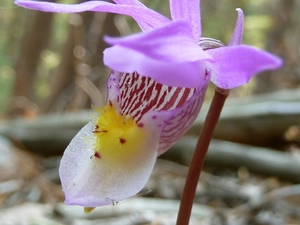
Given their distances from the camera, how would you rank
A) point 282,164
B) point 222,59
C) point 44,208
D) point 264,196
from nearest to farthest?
point 222,59, point 44,208, point 264,196, point 282,164

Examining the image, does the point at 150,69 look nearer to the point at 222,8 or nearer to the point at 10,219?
the point at 10,219

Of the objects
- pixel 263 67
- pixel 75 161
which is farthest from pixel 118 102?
pixel 263 67

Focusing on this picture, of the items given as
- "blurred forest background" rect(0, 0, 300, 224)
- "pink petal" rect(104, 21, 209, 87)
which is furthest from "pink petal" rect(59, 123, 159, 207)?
"blurred forest background" rect(0, 0, 300, 224)

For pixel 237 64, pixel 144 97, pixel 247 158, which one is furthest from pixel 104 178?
pixel 247 158

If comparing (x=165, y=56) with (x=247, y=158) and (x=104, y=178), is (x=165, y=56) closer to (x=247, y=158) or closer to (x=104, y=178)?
(x=104, y=178)

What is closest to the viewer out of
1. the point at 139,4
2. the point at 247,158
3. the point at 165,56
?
the point at 165,56

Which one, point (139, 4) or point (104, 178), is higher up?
point (139, 4)
